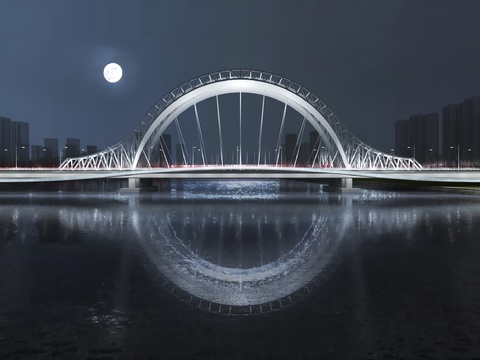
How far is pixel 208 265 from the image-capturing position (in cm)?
1411

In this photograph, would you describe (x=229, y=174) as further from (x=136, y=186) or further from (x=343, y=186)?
(x=343, y=186)

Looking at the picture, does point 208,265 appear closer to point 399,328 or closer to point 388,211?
point 399,328

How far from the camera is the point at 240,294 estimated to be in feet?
34.7

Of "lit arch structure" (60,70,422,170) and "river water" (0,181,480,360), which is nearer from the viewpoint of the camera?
"river water" (0,181,480,360)

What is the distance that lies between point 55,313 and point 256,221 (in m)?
18.5

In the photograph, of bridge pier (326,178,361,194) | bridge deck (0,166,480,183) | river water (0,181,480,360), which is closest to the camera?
river water (0,181,480,360)

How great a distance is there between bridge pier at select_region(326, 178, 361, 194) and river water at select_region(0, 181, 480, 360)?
39.3 meters

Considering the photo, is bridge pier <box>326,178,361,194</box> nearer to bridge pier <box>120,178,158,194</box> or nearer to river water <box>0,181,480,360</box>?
bridge pier <box>120,178,158,194</box>

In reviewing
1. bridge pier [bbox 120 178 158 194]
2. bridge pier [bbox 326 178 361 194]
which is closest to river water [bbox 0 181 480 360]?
bridge pier [bbox 326 178 361 194]

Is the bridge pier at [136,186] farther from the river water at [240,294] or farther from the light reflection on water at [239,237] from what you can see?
the river water at [240,294]

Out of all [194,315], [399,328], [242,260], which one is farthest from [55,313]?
[242,260]

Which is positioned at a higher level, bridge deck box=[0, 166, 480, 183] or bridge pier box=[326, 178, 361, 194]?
bridge deck box=[0, 166, 480, 183]

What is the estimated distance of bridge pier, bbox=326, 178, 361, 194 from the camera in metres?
60.9

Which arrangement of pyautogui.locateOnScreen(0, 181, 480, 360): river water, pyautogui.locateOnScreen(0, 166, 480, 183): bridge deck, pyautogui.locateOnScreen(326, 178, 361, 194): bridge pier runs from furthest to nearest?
1. pyautogui.locateOnScreen(326, 178, 361, 194): bridge pier
2. pyautogui.locateOnScreen(0, 166, 480, 183): bridge deck
3. pyautogui.locateOnScreen(0, 181, 480, 360): river water
